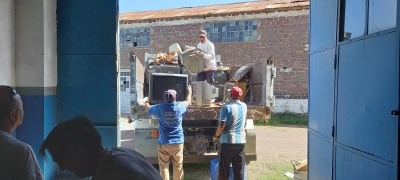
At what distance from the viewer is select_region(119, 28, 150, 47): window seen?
1845 centimetres

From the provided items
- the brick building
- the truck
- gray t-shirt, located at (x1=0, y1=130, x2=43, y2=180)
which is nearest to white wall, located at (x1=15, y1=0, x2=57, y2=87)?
gray t-shirt, located at (x1=0, y1=130, x2=43, y2=180)

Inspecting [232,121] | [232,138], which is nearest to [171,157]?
[232,138]

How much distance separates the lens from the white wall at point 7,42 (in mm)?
3137

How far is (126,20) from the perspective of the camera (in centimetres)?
1928

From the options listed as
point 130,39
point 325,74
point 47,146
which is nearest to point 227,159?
point 325,74

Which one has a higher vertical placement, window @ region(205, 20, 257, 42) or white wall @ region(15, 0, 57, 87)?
window @ region(205, 20, 257, 42)

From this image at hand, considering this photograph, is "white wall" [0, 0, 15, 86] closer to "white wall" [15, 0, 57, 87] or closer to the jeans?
"white wall" [15, 0, 57, 87]

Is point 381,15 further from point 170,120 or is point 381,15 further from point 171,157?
point 171,157

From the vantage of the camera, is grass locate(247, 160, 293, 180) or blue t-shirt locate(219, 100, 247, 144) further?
grass locate(247, 160, 293, 180)

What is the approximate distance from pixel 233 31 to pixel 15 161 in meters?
15.4

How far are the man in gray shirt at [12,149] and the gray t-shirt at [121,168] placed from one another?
0.74 meters

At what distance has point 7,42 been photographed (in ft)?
10.6

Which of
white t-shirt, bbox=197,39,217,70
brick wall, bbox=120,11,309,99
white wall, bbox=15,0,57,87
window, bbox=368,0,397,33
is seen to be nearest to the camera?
window, bbox=368,0,397,33

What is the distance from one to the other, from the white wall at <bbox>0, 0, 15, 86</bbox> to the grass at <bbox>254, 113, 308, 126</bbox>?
11839 mm
